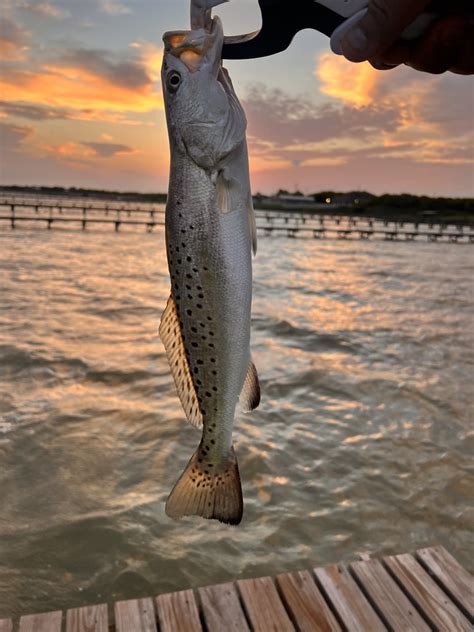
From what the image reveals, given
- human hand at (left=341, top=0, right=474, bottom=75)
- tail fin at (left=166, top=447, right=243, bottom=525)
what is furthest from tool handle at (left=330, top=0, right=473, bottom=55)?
tail fin at (left=166, top=447, right=243, bottom=525)

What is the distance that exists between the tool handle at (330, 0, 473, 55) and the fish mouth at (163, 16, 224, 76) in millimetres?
470

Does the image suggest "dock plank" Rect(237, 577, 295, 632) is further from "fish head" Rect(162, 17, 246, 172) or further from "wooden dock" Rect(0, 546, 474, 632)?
"fish head" Rect(162, 17, 246, 172)

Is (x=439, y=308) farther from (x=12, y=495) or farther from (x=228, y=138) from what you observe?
(x=228, y=138)

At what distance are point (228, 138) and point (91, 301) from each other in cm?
2066

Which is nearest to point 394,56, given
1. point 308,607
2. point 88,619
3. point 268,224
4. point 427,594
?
point 308,607

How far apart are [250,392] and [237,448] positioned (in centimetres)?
718

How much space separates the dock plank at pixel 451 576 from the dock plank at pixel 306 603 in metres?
1.14

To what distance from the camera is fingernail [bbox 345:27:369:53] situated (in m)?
2.23

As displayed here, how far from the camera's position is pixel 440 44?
2490mm

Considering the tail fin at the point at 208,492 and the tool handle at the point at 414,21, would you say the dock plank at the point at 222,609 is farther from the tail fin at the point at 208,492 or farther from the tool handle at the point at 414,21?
the tool handle at the point at 414,21

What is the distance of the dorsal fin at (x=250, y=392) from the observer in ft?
9.34

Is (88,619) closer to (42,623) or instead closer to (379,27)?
(42,623)

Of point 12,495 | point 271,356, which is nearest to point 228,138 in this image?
point 12,495

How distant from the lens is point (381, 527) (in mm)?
7828
